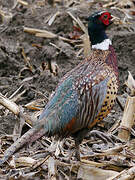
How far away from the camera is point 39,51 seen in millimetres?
7000

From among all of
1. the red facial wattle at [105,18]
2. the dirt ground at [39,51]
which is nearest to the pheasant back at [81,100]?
the red facial wattle at [105,18]

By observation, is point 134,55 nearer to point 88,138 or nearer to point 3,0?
point 88,138

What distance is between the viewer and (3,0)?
351 inches

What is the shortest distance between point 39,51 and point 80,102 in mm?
2755

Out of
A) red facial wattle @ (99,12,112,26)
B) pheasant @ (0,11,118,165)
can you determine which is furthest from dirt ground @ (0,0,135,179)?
red facial wattle @ (99,12,112,26)

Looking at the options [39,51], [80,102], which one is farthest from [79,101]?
[39,51]

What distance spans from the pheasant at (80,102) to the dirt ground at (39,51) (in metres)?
0.89

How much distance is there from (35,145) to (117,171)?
89 cm

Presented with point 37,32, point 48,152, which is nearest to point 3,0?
point 37,32

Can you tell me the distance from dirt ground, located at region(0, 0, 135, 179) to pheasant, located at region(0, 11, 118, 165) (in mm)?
893

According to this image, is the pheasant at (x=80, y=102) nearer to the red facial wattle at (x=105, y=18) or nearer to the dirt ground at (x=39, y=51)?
the red facial wattle at (x=105, y=18)

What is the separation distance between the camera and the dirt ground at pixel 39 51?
578cm

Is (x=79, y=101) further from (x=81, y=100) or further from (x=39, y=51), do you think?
(x=39, y=51)

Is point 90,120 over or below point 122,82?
over
